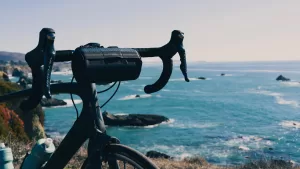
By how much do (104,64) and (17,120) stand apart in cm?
1586

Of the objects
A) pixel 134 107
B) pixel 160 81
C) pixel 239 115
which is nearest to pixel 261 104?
pixel 239 115

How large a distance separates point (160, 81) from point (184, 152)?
2514 centimetres

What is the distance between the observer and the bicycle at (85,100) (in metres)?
2.40

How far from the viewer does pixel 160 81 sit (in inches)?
127

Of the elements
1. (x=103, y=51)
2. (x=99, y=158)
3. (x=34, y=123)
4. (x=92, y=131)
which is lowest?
(x=34, y=123)

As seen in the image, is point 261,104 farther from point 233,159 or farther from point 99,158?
point 99,158

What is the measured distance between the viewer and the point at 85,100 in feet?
9.62

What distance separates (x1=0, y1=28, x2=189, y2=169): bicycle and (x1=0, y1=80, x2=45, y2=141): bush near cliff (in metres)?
11.6

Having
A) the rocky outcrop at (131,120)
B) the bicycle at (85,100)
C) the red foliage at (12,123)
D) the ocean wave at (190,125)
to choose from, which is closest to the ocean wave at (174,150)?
the ocean wave at (190,125)

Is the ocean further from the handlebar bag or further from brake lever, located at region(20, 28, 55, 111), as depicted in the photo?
brake lever, located at region(20, 28, 55, 111)

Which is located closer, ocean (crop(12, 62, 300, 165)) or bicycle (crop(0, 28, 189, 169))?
bicycle (crop(0, 28, 189, 169))

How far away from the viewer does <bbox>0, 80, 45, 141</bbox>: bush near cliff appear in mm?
15673

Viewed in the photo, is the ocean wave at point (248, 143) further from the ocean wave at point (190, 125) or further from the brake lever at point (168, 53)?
the brake lever at point (168, 53)

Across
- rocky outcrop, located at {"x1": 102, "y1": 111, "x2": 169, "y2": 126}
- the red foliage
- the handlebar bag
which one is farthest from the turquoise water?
the handlebar bag
